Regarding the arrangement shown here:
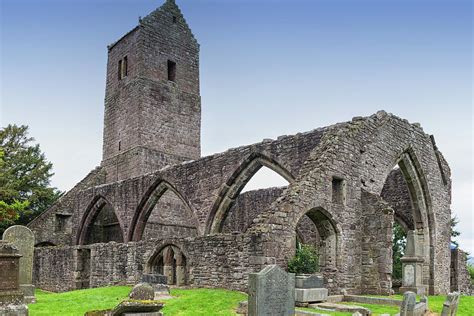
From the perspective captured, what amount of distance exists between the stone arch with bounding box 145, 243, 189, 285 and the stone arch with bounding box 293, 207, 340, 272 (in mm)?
3717

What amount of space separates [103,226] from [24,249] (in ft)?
42.1

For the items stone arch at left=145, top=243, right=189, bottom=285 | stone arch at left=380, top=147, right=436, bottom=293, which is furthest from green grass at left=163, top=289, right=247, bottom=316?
stone arch at left=380, top=147, right=436, bottom=293

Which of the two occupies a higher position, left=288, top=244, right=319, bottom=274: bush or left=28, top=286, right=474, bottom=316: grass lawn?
left=288, top=244, right=319, bottom=274: bush

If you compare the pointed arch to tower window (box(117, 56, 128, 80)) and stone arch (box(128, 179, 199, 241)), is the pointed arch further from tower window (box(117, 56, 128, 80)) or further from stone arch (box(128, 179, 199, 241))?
tower window (box(117, 56, 128, 80))

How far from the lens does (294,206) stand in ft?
40.7

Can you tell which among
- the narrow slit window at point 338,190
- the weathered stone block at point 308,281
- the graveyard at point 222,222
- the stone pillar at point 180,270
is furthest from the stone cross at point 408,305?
the stone pillar at point 180,270

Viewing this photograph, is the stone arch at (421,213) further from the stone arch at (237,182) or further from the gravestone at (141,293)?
the gravestone at (141,293)

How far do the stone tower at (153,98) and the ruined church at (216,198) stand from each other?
57 millimetres

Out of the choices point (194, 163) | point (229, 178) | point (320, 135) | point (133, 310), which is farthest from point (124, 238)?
point (133, 310)

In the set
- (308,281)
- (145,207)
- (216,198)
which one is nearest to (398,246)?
(216,198)

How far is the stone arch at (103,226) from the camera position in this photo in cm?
2498

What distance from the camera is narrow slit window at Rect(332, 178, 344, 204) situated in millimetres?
14070

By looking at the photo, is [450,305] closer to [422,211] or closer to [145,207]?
[422,211]

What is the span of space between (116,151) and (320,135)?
45.4ft
